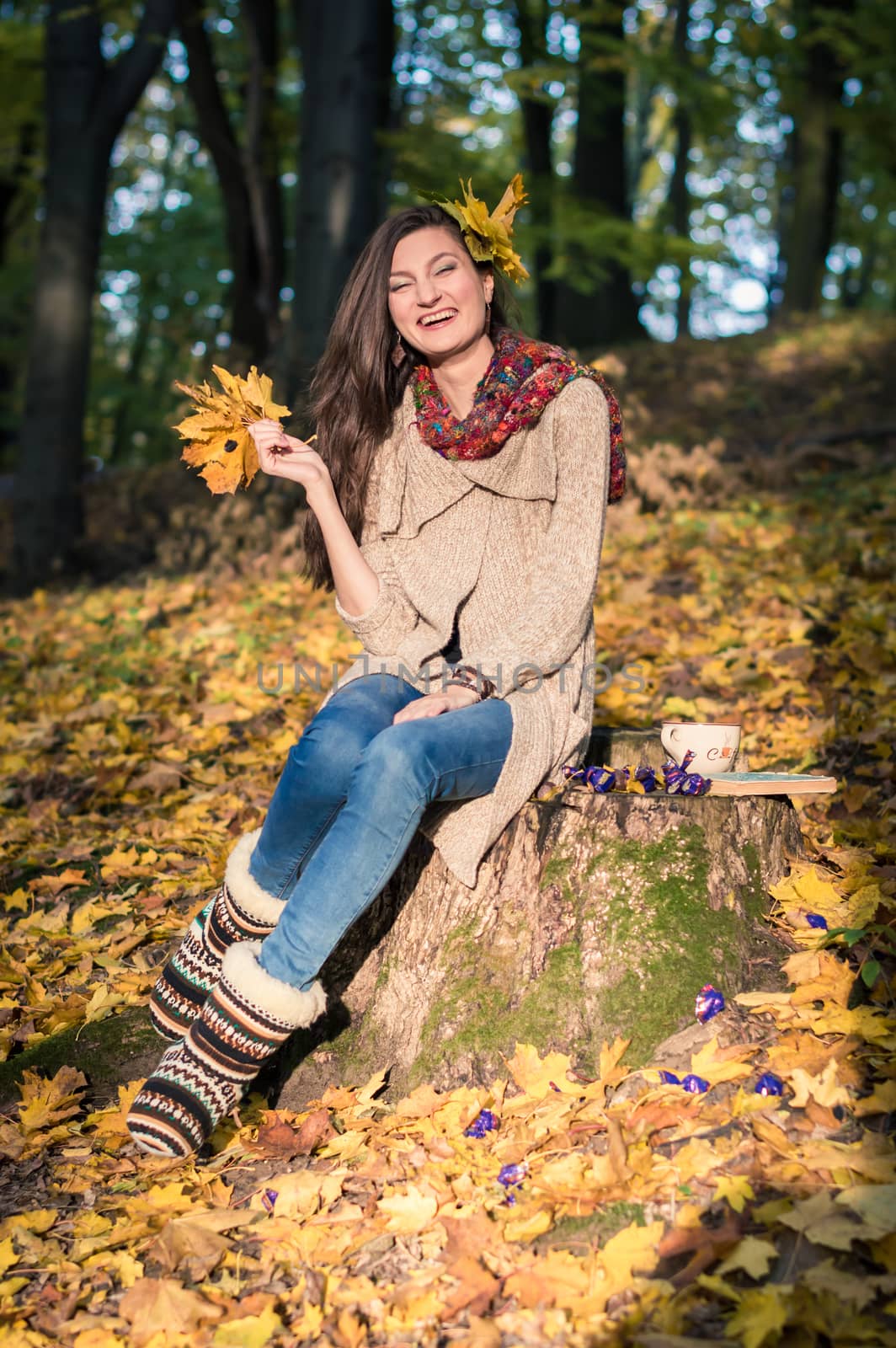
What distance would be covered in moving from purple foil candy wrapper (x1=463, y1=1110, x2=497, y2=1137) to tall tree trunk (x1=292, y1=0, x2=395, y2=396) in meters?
6.04

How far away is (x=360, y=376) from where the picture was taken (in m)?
3.13

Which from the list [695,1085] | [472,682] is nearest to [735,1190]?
[695,1085]

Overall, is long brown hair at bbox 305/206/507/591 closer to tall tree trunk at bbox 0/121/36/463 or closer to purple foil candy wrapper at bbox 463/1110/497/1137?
purple foil candy wrapper at bbox 463/1110/497/1137

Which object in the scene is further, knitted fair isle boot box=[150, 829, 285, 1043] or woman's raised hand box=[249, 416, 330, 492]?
woman's raised hand box=[249, 416, 330, 492]

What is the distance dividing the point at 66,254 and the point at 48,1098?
7411 mm

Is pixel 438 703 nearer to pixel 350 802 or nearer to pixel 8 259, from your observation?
pixel 350 802

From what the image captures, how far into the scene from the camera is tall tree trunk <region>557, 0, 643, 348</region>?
12.0 meters

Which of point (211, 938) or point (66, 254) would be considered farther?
point (66, 254)

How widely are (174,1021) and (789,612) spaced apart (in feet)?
11.4

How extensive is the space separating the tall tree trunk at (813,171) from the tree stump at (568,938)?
12.4 metres

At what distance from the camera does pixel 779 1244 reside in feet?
6.21

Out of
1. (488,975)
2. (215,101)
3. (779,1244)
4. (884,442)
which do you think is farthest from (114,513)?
(779,1244)

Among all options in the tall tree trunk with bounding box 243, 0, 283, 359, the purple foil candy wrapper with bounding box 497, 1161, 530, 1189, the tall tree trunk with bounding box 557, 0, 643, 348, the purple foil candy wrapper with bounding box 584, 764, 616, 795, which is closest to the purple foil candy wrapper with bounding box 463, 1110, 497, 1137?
the purple foil candy wrapper with bounding box 497, 1161, 530, 1189

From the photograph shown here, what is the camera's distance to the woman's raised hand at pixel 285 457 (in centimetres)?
286
